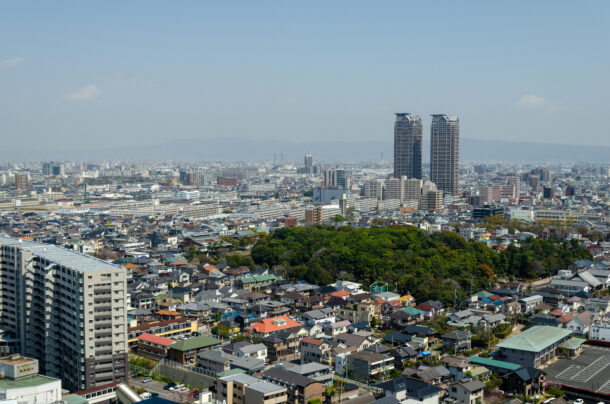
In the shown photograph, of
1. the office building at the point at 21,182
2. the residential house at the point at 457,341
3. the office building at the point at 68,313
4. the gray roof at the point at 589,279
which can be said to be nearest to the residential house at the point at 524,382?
the residential house at the point at 457,341

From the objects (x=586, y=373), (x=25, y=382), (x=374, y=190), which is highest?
(x=374, y=190)

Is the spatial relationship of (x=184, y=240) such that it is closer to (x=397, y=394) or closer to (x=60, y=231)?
(x=60, y=231)

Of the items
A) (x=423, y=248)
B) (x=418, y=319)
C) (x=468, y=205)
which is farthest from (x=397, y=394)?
(x=468, y=205)

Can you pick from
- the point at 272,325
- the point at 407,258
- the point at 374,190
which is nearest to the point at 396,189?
the point at 374,190

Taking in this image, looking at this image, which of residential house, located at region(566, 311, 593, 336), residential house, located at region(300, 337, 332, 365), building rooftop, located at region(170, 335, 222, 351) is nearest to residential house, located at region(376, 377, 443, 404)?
residential house, located at region(300, 337, 332, 365)

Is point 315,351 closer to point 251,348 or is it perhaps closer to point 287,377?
point 251,348

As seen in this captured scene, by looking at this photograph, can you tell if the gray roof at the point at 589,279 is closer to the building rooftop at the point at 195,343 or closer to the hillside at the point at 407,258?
the hillside at the point at 407,258

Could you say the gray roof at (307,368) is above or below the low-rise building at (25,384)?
below
